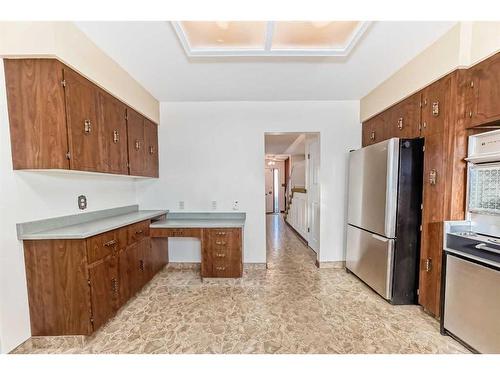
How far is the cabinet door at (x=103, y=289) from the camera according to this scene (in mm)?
1709

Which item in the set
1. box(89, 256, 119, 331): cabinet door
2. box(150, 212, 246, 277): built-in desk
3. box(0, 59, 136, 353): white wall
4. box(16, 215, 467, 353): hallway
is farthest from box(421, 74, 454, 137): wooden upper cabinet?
box(0, 59, 136, 353): white wall

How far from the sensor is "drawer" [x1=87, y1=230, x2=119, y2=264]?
1671mm

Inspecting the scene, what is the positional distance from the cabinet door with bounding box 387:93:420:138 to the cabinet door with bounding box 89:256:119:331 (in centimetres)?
322

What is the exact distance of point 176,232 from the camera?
2.69 metres

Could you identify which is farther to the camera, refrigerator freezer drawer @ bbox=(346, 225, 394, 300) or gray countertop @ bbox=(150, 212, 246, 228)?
gray countertop @ bbox=(150, 212, 246, 228)

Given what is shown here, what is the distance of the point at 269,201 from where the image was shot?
913cm

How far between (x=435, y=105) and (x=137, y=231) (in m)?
3.26

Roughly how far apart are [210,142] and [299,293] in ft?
7.73

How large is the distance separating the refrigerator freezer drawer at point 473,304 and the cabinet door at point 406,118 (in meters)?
1.28

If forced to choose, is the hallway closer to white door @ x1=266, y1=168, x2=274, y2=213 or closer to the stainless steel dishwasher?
the stainless steel dishwasher

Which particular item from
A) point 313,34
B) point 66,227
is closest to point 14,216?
point 66,227
